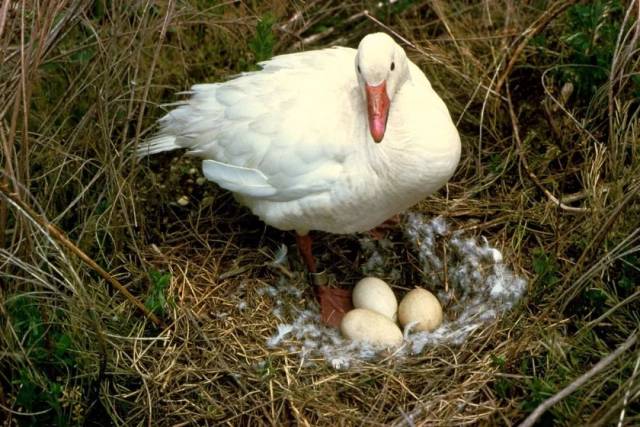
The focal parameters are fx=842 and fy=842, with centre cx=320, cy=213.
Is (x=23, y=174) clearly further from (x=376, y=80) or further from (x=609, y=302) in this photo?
(x=609, y=302)

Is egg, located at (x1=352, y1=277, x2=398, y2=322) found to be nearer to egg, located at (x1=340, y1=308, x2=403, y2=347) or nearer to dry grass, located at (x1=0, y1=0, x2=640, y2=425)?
egg, located at (x1=340, y1=308, x2=403, y2=347)

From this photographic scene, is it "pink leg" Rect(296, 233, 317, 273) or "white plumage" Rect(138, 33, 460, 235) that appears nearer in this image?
"white plumage" Rect(138, 33, 460, 235)

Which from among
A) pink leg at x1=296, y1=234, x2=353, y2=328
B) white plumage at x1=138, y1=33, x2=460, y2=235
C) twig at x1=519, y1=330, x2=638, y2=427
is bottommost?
pink leg at x1=296, y1=234, x2=353, y2=328

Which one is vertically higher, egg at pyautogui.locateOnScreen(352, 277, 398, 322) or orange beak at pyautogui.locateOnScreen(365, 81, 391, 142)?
orange beak at pyautogui.locateOnScreen(365, 81, 391, 142)

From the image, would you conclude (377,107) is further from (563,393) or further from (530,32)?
(530,32)

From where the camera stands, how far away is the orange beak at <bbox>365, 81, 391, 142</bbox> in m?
2.48

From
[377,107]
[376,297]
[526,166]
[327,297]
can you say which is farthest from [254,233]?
[526,166]

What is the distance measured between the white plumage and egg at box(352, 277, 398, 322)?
0.25 metres

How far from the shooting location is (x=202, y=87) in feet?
10.1

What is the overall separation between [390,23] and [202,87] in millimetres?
1125

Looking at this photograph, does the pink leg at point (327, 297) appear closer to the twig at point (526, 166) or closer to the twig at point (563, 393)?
the twig at point (526, 166)

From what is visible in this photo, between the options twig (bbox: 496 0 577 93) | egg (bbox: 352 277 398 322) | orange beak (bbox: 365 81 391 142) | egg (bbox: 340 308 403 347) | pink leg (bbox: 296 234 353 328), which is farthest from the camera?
twig (bbox: 496 0 577 93)

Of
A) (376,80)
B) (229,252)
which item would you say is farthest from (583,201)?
(229,252)

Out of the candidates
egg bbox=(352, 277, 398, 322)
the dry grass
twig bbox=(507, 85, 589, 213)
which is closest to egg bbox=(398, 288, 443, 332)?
egg bbox=(352, 277, 398, 322)
